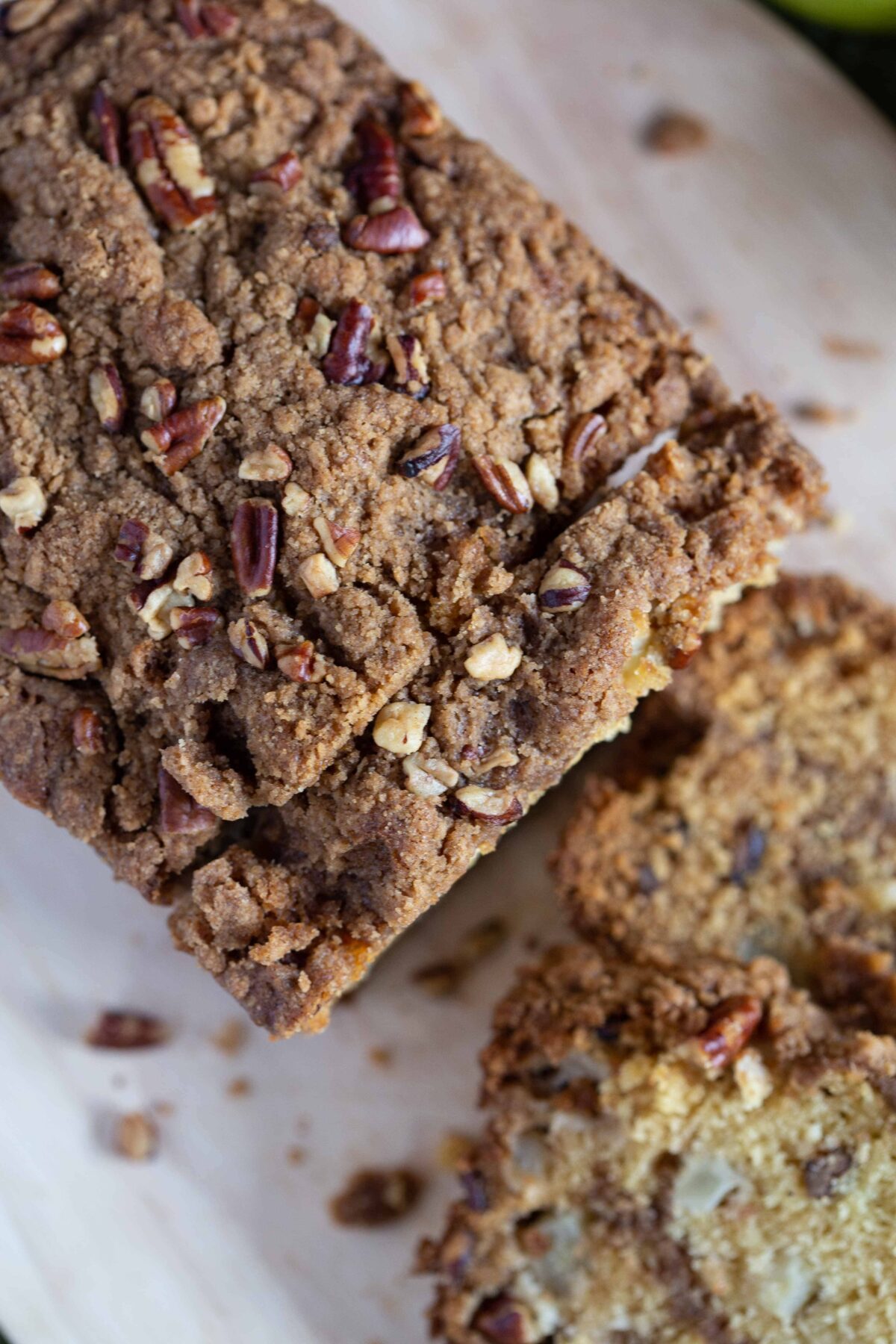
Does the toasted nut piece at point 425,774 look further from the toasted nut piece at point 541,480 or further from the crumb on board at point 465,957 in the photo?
the crumb on board at point 465,957

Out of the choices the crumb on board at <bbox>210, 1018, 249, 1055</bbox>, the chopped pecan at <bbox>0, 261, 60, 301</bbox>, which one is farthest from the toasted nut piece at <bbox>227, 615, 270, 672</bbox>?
the crumb on board at <bbox>210, 1018, 249, 1055</bbox>

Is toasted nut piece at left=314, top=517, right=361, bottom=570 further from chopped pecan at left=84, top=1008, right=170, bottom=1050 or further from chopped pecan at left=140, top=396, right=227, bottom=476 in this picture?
chopped pecan at left=84, top=1008, right=170, bottom=1050

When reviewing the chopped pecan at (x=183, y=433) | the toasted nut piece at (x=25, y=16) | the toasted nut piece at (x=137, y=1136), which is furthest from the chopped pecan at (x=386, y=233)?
the toasted nut piece at (x=137, y=1136)

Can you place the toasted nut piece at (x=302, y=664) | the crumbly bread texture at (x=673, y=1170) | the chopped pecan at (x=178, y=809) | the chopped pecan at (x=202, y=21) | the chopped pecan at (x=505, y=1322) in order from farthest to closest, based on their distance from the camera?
1. the chopped pecan at (x=505, y=1322)
2. the crumbly bread texture at (x=673, y=1170)
3. the chopped pecan at (x=202, y=21)
4. the chopped pecan at (x=178, y=809)
5. the toasted nut piece at (x=302, y=664)

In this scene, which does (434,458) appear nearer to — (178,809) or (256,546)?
(256,546)

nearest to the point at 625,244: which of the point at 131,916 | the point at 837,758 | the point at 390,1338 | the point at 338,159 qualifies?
the point at 338,159

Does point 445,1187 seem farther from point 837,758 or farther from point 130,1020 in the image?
point 837,758
